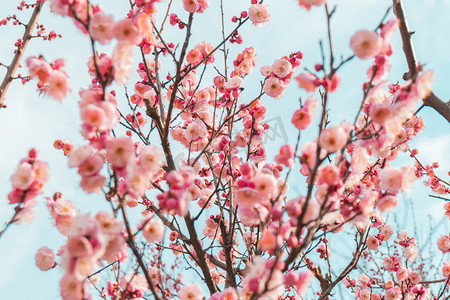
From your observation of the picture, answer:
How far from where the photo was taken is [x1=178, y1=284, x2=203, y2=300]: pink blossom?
2123 millimetres

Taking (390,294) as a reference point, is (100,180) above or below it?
above

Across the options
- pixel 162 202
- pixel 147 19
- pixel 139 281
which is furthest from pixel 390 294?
pixel 147 19

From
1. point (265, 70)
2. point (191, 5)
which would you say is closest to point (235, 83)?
point (265, 70)

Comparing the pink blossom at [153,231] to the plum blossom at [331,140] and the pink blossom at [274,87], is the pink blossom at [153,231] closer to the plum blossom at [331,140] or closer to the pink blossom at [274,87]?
the plum blossom at [331,140]

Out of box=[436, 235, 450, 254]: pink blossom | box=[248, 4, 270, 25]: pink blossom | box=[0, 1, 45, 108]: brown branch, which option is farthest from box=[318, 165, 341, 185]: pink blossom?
box=[0, 1, 45, 108]: brown branch

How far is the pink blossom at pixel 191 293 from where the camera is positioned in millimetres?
2123

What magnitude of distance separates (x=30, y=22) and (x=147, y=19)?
380cm

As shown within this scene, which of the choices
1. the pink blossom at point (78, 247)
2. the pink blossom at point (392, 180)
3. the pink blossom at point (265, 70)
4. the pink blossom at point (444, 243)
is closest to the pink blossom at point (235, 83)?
the pink blossom at point (265, 70)

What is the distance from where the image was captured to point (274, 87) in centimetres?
333

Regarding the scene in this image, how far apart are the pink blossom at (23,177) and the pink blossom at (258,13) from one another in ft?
8.09

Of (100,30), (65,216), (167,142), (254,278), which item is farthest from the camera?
(167,142)

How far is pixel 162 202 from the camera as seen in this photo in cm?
150

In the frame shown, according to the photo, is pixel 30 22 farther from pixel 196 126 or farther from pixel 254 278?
pixel 254 278

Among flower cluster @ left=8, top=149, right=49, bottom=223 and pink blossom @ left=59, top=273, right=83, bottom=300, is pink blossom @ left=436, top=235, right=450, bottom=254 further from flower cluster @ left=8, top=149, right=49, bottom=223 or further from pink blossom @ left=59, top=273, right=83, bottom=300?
flower cluster @ left=8, top=149, right=49, bottom=223
